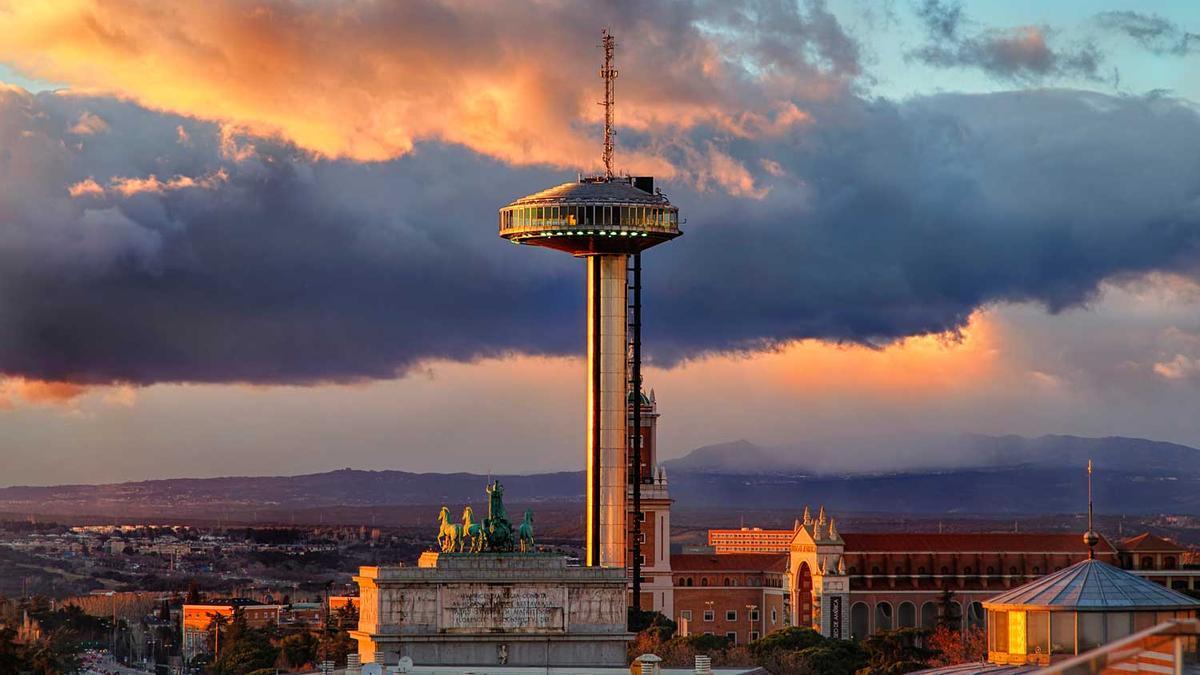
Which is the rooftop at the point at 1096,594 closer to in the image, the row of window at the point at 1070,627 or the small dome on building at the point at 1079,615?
the small dome on building at the point at 1079,615

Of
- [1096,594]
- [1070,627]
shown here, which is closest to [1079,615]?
[1070,627]

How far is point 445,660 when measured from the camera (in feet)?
534

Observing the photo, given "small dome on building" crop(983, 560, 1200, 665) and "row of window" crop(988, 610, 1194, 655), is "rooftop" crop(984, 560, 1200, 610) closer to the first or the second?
"small dome on building" crop(983, 560, 1200, 665)

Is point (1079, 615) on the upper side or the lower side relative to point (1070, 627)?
upper

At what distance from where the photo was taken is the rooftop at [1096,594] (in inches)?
3046

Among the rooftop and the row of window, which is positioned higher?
the rooftop

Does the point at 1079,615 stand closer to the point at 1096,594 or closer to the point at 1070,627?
the point at 1070,627

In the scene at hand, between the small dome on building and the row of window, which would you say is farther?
the row of window

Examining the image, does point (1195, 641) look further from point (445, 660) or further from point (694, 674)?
point (445, 660)

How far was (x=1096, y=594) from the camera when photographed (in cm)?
7781

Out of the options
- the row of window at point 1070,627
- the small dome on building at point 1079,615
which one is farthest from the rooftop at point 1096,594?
the row of window at point 1070,627

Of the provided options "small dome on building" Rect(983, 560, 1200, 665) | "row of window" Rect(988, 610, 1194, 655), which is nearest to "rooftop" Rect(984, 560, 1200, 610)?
"small dome on building" Rect(983, 560, 1200, 665)

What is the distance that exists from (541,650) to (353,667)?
976 inches

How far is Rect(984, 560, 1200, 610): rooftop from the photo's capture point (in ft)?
254
